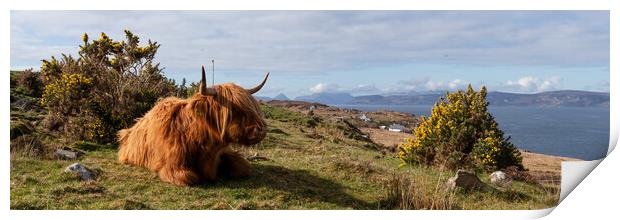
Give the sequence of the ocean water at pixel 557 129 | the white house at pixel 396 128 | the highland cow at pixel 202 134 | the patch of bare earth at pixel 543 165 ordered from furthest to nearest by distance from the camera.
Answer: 1. the white house at pixel 396 128
2. the patch of bare earth at pixel 543 165
3. the ocean water at pixel 557 129
4. the highland cow at pixel 202 134

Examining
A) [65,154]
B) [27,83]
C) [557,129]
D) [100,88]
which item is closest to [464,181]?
[557,129]

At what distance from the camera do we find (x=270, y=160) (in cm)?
893

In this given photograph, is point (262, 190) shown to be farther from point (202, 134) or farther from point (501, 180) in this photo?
point (501, 180)

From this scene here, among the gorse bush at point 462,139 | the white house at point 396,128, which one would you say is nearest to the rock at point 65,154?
the gorse bush at point 462,139

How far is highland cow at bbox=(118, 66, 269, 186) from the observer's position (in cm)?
602

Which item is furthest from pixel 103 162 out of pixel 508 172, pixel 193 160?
pixel 508 172

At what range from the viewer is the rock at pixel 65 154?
8078 millimetres

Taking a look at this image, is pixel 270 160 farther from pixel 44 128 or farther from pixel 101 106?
pixel 44 128

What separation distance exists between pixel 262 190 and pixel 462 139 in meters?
6.20

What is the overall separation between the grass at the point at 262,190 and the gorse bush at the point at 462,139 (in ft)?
7.36

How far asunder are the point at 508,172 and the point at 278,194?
5.70 meters

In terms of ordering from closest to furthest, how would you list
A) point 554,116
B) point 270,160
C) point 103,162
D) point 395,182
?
point 395,182, point 103,162, point 270,160, point 554,116

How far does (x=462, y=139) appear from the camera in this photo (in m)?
11.4

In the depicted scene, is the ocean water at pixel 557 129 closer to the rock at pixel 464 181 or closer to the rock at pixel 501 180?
the rock at pixel 501 180
